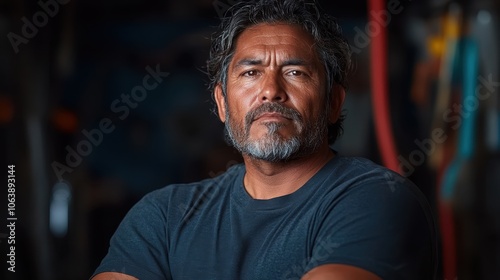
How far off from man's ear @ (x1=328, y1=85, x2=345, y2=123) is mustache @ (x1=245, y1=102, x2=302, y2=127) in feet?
0.56

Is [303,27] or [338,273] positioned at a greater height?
[303,27]

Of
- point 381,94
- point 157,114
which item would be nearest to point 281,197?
point 381,94

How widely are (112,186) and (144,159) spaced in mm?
134

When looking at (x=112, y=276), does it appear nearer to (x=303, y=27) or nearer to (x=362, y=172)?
(x=362, y=172)

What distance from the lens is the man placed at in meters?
1.28

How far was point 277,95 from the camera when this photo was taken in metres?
1.53

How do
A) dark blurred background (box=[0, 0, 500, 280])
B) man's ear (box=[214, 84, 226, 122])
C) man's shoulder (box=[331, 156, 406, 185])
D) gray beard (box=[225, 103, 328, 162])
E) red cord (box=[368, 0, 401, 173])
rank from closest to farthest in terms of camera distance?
man's shoulder (box=[331, 156, 406, 185]) < gray beard (box=[225, 103, 328, 162]) < man's ear (box=[214, 84, 226, 122]) < red cord (box=[368, 0, 401, 173]) < dark blurred background (box=[0, 0, 500, 280])

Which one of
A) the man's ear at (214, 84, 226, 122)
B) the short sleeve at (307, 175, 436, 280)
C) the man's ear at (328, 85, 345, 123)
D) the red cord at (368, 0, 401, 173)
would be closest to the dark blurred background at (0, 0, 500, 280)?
the red cord at (368, 0, 401, 173)

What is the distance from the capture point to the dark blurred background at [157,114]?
2.30 metres

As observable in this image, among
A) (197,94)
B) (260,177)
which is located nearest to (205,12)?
(197,94)

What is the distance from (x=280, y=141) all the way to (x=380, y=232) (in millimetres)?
344

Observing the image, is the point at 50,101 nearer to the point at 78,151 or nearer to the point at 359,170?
the point at 78,151

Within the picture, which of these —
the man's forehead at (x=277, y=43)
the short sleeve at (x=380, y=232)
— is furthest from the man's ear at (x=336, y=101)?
the short sleeve at (x=380, y=232)

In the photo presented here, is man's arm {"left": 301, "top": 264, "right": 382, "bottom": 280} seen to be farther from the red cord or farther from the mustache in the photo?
the red cord
